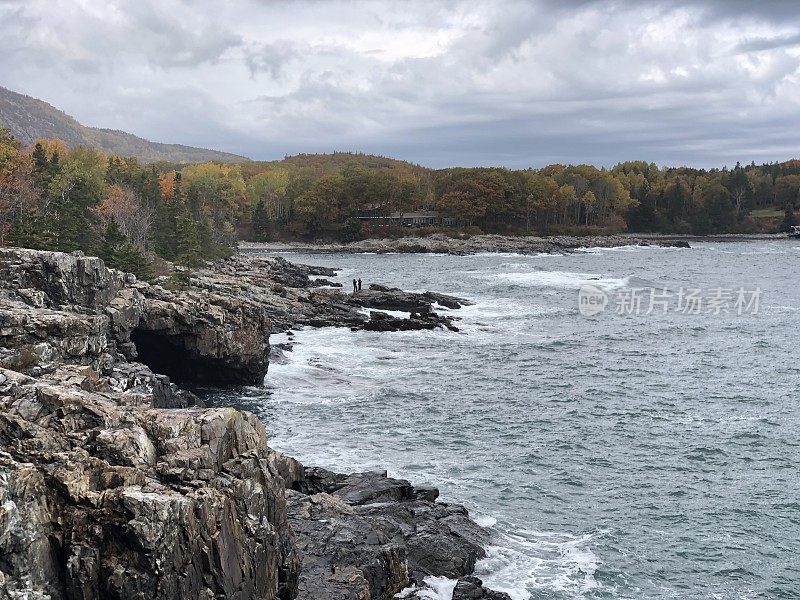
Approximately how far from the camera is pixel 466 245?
148m

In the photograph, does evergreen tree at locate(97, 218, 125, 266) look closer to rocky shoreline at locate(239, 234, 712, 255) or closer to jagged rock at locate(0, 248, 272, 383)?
jagged rock at locate(0, 248, 272, 383)

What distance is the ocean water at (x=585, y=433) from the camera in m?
24.5

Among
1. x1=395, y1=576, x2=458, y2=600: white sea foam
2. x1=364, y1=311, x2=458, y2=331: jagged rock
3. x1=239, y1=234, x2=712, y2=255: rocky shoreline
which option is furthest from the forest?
x1=395, y1=576, x2=458, y2=600: white sea foam

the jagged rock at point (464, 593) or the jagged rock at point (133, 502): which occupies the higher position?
the jagged rock at point (133, 502)

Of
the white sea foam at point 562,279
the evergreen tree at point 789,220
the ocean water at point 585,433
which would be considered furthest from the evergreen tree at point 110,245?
the evergreen tree at point 789,220

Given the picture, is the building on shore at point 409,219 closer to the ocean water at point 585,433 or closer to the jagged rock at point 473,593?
the ocean water at point 585,433

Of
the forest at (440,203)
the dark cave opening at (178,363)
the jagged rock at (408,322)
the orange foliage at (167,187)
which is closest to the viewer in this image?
the dark cave opening at (178,363)

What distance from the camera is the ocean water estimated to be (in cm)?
2450

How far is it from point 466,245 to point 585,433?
11292 cm

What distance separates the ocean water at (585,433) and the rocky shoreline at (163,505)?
2.68m

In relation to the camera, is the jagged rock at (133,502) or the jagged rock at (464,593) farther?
the jagged rock at (464,593)

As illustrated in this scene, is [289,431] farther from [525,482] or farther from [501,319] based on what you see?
[501,319]

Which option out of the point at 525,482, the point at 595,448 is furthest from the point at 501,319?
the point at 525,482

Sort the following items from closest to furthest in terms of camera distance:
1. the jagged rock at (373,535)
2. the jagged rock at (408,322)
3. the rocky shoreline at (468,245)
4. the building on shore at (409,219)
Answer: the jagged rock at (373,535) → the jagged rock at (408,322) → the rocky shoreline at (468,245) → the building on shore at (409,219)
